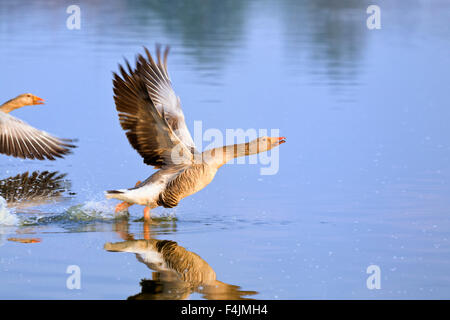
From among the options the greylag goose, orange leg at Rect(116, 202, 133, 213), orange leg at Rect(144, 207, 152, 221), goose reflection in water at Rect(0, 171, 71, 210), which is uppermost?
goose reflection in water at Rect(0, 171, 71, 210)

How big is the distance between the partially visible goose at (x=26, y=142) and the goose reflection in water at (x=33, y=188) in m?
0.25

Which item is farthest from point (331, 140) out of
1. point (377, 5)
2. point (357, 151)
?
point (377, 5)

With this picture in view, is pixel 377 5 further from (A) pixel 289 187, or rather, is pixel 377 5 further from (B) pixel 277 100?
(A) pixel 289 187

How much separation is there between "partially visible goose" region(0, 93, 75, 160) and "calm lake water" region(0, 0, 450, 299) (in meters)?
0.33

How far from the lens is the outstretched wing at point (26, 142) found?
10.5 metres

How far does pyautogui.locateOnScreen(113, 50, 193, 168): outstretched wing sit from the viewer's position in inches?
310

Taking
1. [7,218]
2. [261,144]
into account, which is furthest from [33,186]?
[261,144]

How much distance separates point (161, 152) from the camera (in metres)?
8.40

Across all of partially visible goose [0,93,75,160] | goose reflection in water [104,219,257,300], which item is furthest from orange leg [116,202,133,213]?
partially visible goose [0,93,75,160]

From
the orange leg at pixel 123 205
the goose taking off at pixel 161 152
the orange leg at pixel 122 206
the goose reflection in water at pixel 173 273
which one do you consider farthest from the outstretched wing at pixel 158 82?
the goose reflection in water at pixel 173 273

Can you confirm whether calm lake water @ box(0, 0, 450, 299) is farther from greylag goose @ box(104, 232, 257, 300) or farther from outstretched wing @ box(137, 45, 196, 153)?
outstretched wing @ box(137, 45, 196, 153)

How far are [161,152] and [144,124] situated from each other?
423 millimetres

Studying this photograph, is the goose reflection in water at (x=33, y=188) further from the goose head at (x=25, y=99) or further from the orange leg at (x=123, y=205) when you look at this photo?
the goose head at (x=25, y=99)

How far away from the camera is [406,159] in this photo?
37.9 feet
